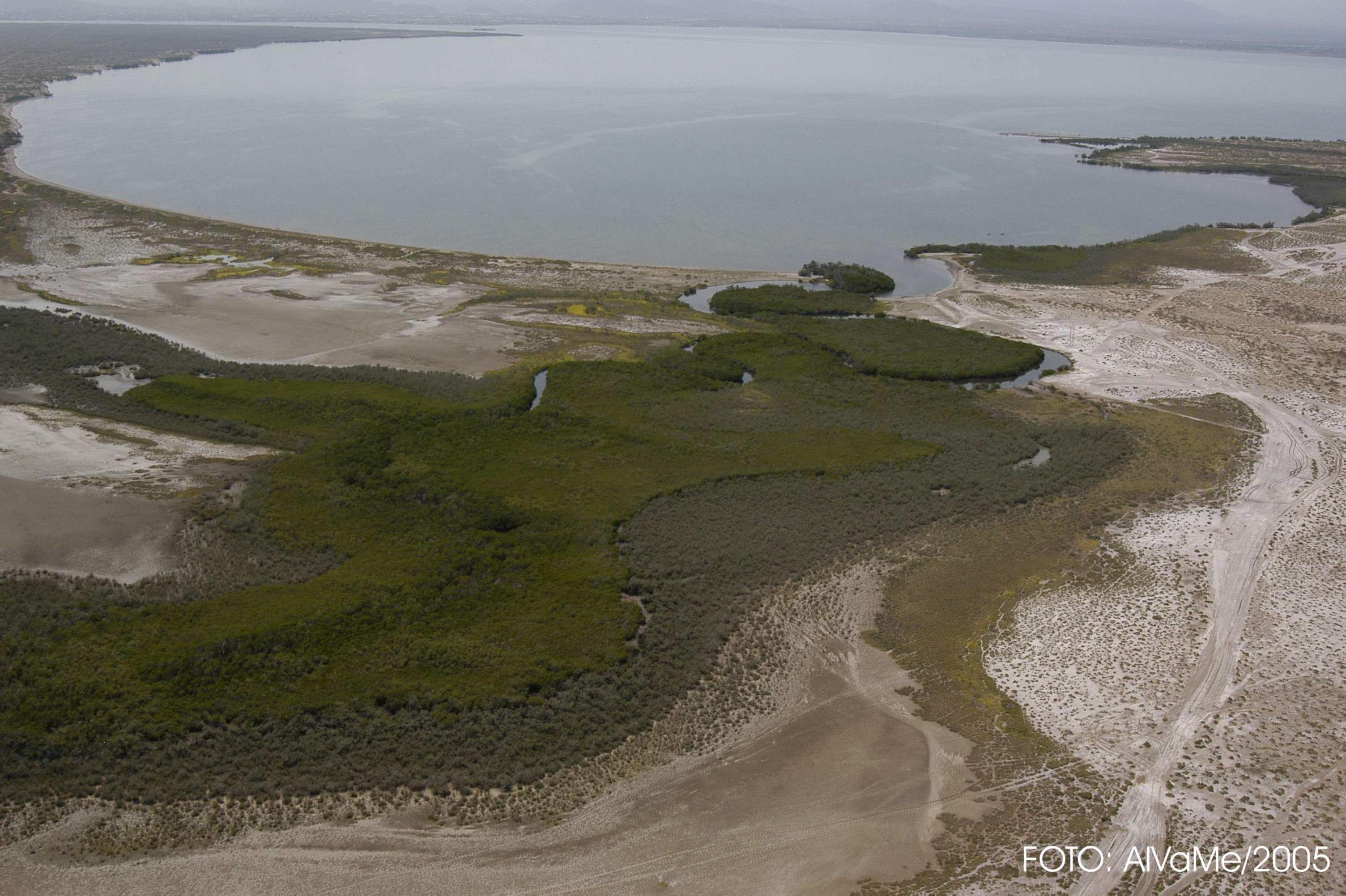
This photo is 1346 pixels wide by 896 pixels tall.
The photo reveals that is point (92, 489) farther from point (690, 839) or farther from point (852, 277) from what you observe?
point (852, 277)

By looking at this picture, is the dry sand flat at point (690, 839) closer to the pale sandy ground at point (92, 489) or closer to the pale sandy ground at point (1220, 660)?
the pale sandy ground at point (1220, 660)

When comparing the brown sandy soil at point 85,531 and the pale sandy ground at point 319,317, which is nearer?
the brown sandy soil at point 85,531

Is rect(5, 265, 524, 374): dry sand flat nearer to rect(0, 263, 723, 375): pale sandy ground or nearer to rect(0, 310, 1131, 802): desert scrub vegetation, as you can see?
Result: rect(0, 263, 723, 375): pale sandy ground

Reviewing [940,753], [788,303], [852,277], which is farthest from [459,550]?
[852,277]

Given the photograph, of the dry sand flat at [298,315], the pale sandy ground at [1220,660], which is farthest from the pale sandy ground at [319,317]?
the pale sandy ground at [1220,660]

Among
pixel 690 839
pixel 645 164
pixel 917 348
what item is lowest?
pixel 690 839

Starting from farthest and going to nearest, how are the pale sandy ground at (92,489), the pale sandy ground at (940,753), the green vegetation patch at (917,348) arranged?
the green vegetation patch at (917,348) < the pale sandy ground at (92,489) < the pale sandy ground at (940,753)

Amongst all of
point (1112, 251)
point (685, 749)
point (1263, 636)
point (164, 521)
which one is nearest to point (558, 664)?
point (685, 749)
